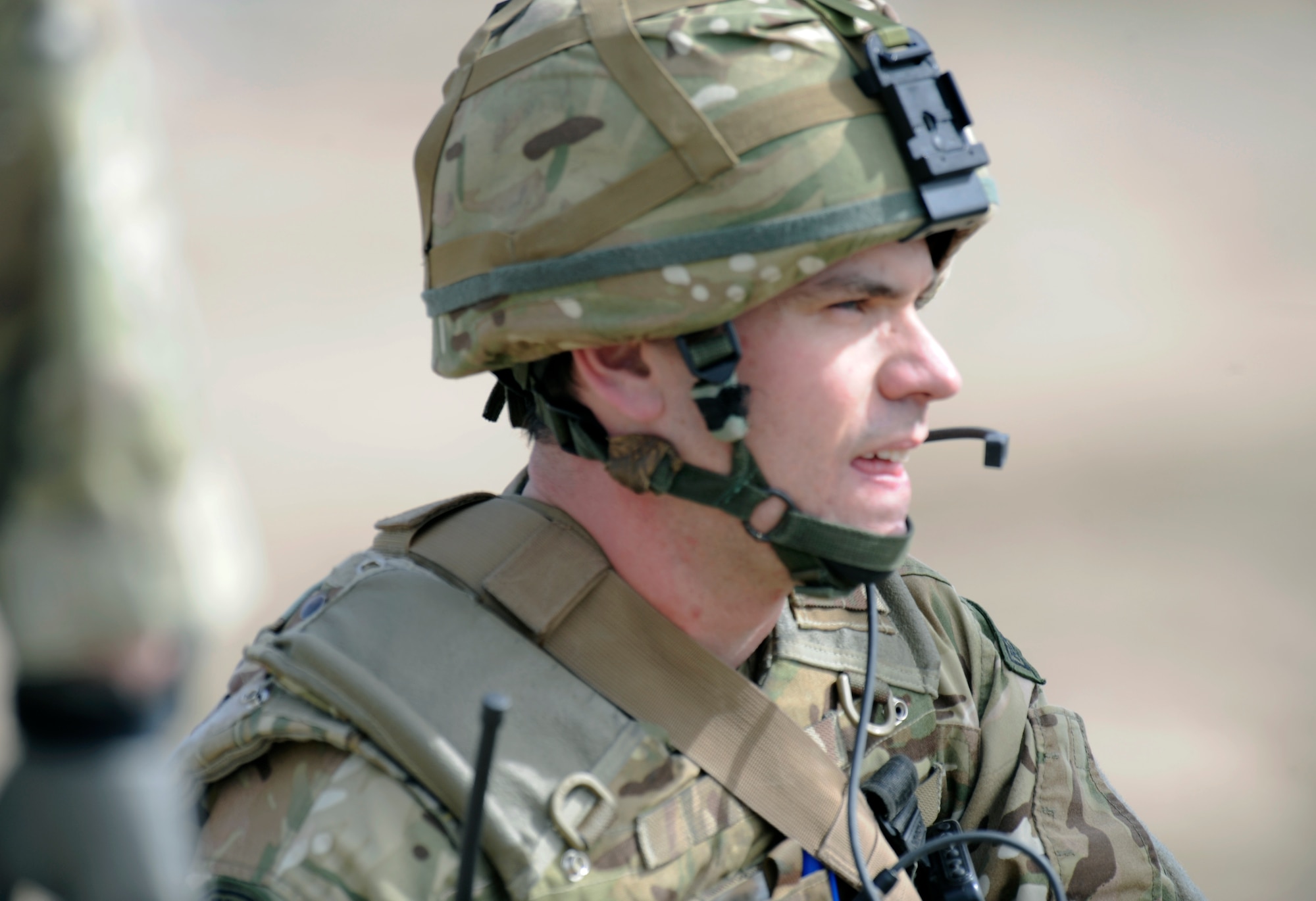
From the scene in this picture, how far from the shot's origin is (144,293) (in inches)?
34.6

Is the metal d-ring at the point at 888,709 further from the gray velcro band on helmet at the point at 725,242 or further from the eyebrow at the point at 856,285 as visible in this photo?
the gray velcro band on helmet at the point at 725,242

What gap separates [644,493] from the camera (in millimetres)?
2750

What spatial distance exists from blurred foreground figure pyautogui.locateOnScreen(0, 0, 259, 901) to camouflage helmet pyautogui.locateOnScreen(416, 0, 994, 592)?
170 centimetres

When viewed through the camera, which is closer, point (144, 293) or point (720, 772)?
point (144, 293)

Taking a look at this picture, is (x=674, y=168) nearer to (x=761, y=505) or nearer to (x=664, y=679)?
(x=761, y=505)

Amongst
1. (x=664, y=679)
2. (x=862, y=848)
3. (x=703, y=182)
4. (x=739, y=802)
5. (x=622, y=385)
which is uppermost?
(x=703, y=182)

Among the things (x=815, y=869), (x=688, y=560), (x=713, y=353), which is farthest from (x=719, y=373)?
(x=815, y=869)

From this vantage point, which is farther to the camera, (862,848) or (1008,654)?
(1008,654)

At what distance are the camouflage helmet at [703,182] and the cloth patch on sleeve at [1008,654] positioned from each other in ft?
2.71

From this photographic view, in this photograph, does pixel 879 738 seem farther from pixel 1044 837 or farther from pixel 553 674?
pixel 553 674

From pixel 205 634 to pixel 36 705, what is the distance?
0.40 ft

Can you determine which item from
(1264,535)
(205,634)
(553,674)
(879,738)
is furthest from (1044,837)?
(1264,535)

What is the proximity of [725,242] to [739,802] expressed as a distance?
114 cm

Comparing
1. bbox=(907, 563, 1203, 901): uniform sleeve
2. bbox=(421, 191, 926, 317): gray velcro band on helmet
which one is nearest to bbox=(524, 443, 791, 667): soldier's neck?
bbox=(421, 191, 926, 317): gray velcro band on helmet
